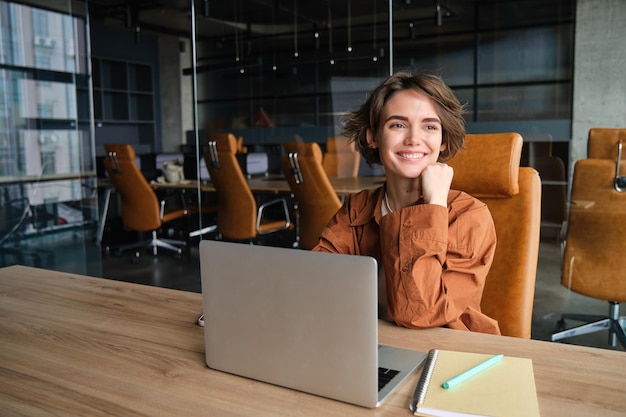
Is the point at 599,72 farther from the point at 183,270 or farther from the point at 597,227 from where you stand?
the point at 183,270

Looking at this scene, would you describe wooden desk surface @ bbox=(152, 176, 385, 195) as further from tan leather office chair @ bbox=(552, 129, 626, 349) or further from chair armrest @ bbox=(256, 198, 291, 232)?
tan leather office chair @ bbox=(552, 129, 626, 349)

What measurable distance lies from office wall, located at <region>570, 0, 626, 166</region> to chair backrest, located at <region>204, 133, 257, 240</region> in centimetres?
244

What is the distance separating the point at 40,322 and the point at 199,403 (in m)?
0.61

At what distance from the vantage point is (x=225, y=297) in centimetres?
93

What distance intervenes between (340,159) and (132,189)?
2371mm

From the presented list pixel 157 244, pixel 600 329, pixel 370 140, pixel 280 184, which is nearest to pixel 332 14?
pixel 280 184

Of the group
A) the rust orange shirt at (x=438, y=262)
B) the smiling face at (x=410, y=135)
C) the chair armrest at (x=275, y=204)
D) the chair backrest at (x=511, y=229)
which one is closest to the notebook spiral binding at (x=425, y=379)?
the rust orange shirt at (x=438, y=262)

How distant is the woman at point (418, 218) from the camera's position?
3.98 ft

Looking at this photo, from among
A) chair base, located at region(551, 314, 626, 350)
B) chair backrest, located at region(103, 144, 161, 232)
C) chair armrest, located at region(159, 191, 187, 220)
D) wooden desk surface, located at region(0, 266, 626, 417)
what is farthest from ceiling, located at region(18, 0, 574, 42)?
wooden desk surface, located at region(0, 266, 626, 417)

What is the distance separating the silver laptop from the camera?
0.81 meters

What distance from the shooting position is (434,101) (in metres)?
1.45

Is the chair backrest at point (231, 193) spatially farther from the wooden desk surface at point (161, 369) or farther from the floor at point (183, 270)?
the wooden desk surface at point (161, 369)

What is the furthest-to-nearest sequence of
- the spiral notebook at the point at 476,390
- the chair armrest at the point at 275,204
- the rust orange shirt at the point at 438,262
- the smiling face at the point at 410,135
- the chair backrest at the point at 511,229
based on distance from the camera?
the chair armrest at the point at 275,204 < the chair backrest at the point at 511,229 < the smiling face at the point at 410,135 < the rust orange shirt at the point at 438,262 < the spiral notebook at the point at 476,390

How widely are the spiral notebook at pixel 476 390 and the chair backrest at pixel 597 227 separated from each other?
2.26 m
